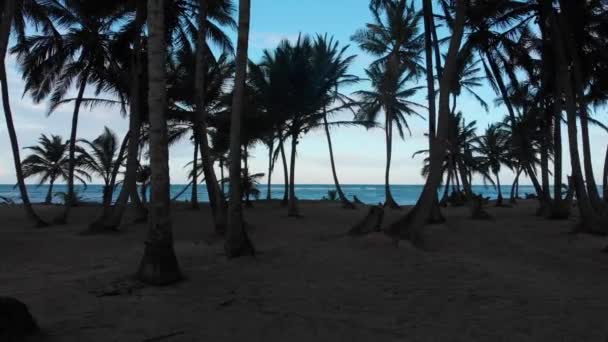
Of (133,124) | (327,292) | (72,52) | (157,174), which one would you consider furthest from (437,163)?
(72,52)

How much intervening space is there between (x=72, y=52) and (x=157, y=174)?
10.8 meters

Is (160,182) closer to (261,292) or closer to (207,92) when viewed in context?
(261,292)

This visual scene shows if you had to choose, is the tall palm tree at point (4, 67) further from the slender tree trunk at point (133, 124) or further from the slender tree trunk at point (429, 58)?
the slender tree trunk at point (429, 58)

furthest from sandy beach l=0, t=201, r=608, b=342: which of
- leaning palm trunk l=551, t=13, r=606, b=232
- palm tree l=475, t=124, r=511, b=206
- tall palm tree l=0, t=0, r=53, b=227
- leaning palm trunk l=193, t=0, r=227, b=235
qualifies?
palm tree l=475, t=124, r=511, b=206

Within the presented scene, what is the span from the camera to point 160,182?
559 cm

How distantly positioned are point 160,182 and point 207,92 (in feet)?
49.3

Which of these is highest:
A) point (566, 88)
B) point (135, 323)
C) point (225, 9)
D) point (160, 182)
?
point (225, 9)

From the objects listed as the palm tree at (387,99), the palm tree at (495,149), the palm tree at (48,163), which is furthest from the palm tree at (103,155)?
the palm tree at (495,149)

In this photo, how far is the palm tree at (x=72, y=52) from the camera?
520 inches

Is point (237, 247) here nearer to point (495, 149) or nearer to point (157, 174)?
point (157, 174)

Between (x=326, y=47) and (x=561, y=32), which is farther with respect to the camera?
(x=326, y=47)

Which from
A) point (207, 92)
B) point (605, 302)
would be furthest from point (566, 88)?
point (207, 92)

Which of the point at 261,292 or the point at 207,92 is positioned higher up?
the point at 207,92

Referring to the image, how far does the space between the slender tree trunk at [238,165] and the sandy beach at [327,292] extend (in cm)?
31
